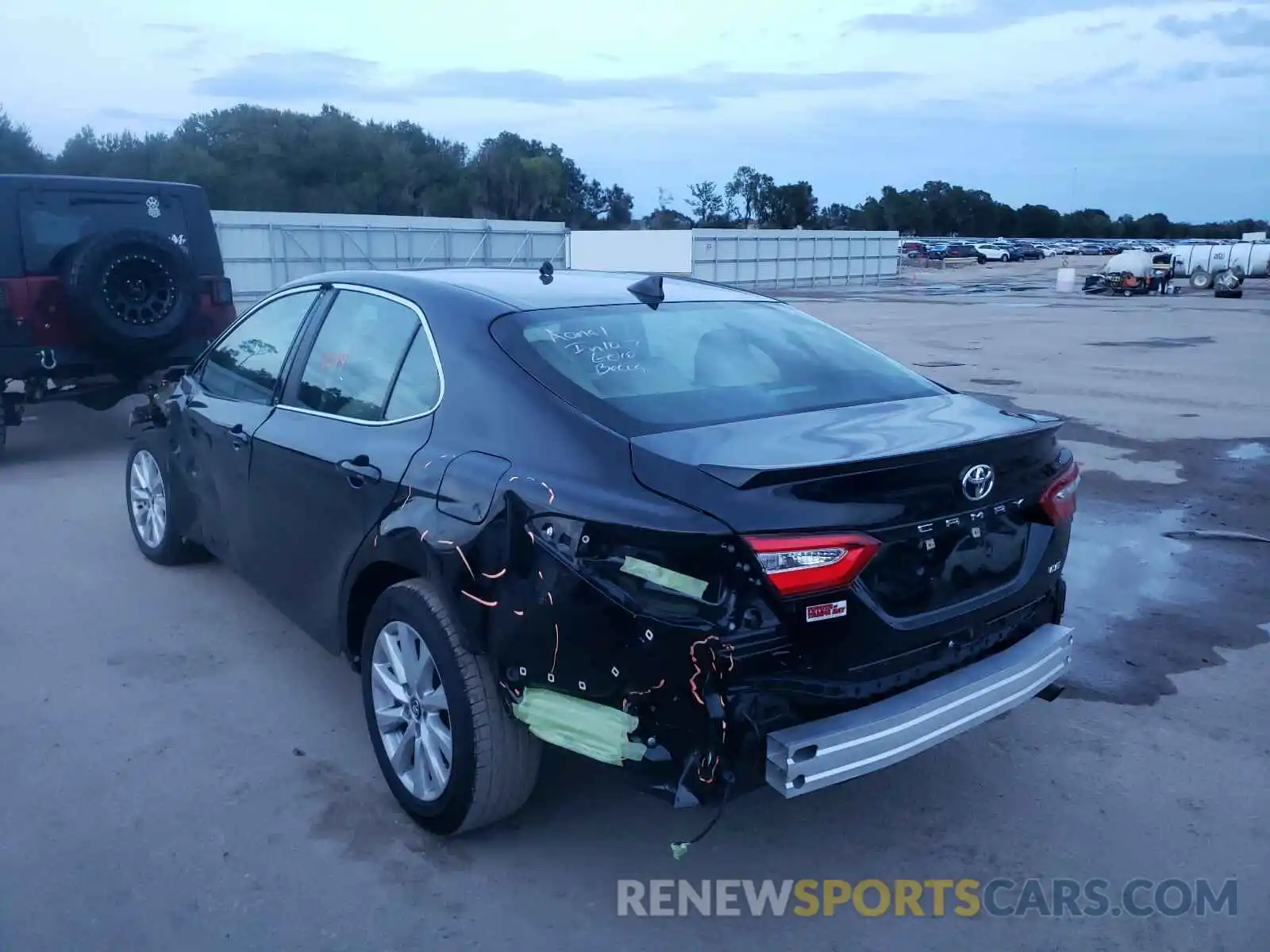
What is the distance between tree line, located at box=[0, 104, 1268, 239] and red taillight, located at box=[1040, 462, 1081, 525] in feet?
167

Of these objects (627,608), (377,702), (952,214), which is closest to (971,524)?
(627,608)

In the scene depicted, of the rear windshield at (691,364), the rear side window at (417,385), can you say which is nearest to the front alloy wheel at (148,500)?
the rear side window at (417,385)

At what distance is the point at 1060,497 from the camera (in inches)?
139

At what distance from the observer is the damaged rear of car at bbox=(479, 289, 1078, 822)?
2.76 metres

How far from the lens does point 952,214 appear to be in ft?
411

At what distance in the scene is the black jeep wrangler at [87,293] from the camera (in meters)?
8.41

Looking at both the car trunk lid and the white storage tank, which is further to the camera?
the white storage tank

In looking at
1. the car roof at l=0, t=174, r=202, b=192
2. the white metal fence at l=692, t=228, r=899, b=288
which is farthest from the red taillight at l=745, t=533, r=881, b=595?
the white metal fence at l=692, t=228, r=899, b=288

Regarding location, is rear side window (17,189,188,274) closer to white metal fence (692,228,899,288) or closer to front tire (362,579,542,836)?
front tire (362,579,542,836)

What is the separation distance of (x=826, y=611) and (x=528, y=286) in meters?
1.86

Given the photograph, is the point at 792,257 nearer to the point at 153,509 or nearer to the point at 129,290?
the point at 129,290

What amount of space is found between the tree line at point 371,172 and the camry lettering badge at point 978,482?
168ft

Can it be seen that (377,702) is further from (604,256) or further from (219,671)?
(604,256)

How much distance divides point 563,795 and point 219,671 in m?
1.82
